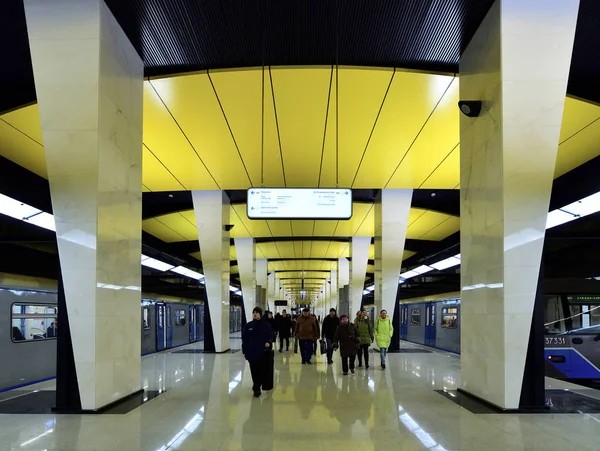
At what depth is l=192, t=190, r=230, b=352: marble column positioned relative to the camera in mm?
17328

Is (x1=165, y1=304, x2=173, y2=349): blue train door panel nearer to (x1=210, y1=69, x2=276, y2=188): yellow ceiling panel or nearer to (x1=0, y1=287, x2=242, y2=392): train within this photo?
(x1=0, y1=287, x2=242, y2=392): train

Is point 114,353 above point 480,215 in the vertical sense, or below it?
below

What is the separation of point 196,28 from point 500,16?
4044 mm

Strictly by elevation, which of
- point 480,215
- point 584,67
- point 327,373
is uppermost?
point 584,67

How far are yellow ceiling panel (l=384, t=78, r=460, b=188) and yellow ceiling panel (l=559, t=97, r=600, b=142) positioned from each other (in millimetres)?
1870

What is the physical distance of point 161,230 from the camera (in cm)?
2259

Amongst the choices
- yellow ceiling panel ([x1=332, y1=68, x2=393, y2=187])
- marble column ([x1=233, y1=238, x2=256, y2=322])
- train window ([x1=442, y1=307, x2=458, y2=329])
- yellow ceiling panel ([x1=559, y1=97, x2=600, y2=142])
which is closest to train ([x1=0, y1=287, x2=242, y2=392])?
yellow ceiling panel ([x1=332, y1=68, x2=393, y2=187])

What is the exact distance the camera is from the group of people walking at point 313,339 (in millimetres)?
9008

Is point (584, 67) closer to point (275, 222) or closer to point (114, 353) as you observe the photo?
point (114, 353)

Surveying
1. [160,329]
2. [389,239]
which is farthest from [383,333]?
[160,329]

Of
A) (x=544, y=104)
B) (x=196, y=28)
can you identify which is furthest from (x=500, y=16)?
(x=196, y=28)

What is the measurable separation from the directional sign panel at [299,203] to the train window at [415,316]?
1942cm

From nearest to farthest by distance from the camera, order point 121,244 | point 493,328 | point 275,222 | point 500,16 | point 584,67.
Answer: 1. point 500,16
2. point 493,328
3. point 121,244
4. point 584,67
5. point 275,222

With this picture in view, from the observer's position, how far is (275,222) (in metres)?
21.5
